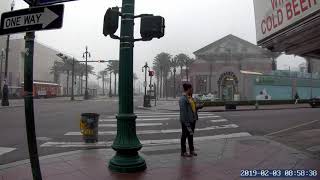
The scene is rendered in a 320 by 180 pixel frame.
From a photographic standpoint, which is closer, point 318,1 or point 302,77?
point 318,1

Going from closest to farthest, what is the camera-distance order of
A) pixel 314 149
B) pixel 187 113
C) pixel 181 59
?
pixel 187 113, pixel 314 149, pixel 181 59

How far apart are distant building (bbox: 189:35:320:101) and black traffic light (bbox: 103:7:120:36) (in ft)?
123

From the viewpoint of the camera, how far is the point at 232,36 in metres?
93.0

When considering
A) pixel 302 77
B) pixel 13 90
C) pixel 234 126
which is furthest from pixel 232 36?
pixel 234 126

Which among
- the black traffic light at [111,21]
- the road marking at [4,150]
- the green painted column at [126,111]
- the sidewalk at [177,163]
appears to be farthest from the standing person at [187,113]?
the road marking at [4,150]

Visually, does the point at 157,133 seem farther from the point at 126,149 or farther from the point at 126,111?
the point at 126,149

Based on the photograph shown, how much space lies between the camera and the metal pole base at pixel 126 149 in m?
8.19

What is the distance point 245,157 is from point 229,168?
151 centimetres

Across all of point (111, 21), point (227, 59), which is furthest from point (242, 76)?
point (111, 21)

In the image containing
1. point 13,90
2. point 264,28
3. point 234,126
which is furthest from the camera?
point 13,90

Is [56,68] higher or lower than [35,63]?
lower

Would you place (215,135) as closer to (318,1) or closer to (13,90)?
(318,1)

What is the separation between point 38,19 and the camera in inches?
209

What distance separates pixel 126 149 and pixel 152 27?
2.44 m
